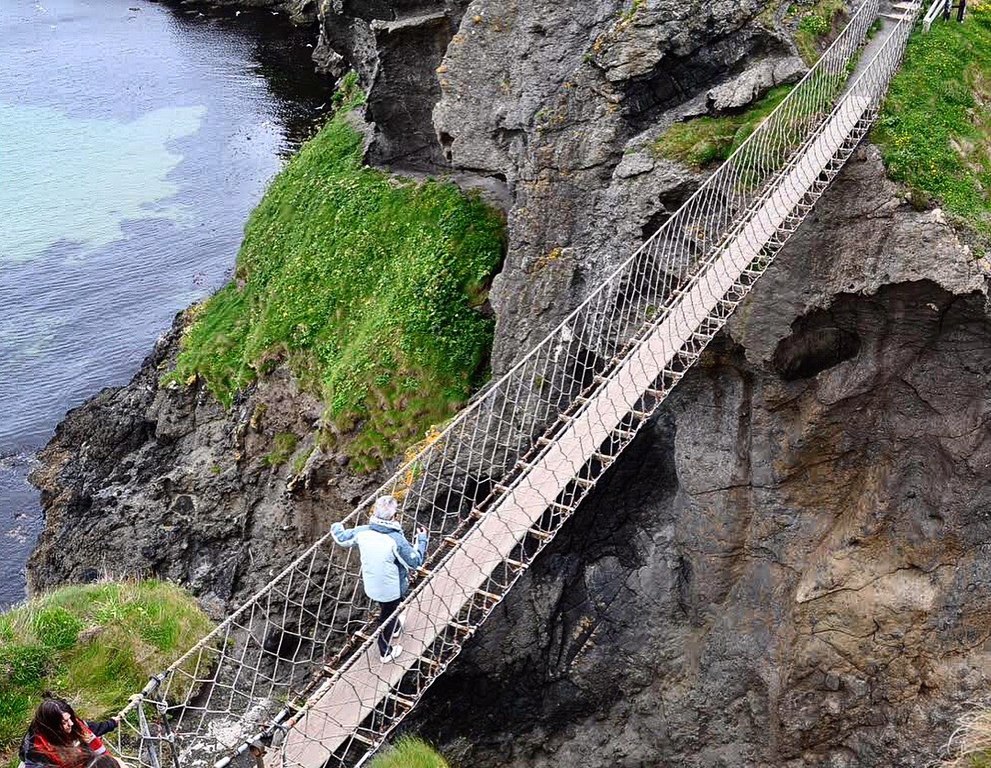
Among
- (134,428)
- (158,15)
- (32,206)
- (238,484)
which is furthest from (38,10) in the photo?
(238,484)

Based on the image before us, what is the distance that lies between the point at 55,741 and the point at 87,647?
364 cm

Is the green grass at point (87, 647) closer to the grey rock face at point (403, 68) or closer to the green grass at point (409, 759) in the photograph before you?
the green grass at point (409, 759)

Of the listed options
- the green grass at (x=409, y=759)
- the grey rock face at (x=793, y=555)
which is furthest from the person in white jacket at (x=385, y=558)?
the grey rock face at (x=793, y=555)

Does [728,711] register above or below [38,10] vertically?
below

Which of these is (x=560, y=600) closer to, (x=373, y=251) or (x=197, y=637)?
(x=197, y=637)

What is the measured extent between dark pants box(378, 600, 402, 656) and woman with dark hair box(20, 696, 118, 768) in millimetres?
2657

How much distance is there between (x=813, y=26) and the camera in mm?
14750

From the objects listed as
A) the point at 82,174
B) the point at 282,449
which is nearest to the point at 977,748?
the point at 282,449

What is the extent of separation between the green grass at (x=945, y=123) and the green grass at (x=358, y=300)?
7042 mm

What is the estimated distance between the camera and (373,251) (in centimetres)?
1897

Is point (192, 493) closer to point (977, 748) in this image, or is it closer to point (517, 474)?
point (517, 474)

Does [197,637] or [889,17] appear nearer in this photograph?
[197,637]

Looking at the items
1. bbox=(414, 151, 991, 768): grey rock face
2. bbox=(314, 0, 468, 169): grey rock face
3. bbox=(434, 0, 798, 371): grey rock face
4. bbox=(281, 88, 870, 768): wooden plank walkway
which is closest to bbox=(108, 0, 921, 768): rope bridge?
bbox=(281, 88, 870, 768): wooden plank walkway

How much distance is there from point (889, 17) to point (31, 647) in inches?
644
